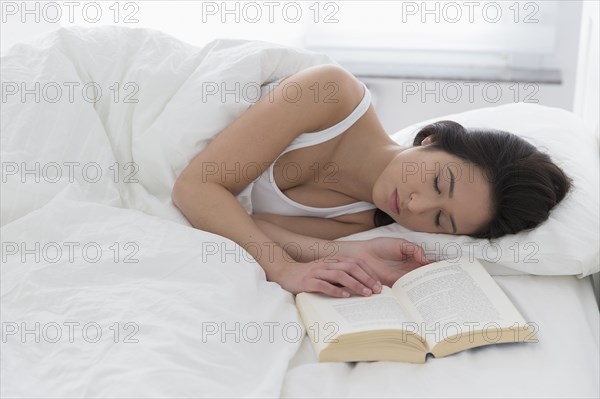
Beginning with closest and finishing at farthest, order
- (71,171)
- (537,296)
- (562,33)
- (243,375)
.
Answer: (243,375) → (537,296) → (71,171) → (562,33)

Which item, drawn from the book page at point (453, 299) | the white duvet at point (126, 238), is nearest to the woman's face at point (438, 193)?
the book page at point (453, 299)

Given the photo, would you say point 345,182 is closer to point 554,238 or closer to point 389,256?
point 389,256

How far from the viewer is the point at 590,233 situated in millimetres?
1562

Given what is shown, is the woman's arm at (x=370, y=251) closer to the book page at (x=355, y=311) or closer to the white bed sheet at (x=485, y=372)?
the book page at (x=355, y=311)

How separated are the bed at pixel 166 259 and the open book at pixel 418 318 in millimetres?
26

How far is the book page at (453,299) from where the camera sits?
1.36 m

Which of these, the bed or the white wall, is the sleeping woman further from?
the white wall

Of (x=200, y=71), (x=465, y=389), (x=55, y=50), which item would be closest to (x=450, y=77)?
(x=200, y=71)

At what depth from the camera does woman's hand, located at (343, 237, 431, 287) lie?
1585mm

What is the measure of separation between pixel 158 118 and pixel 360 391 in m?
0.79

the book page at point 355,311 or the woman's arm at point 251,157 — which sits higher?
the woman's arm at point 251,157

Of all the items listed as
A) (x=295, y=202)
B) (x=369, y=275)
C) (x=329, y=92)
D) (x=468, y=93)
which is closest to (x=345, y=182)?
(x=295, y=202)

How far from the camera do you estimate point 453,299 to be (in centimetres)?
143

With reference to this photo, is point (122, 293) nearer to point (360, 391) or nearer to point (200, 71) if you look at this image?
point (360, 391)
